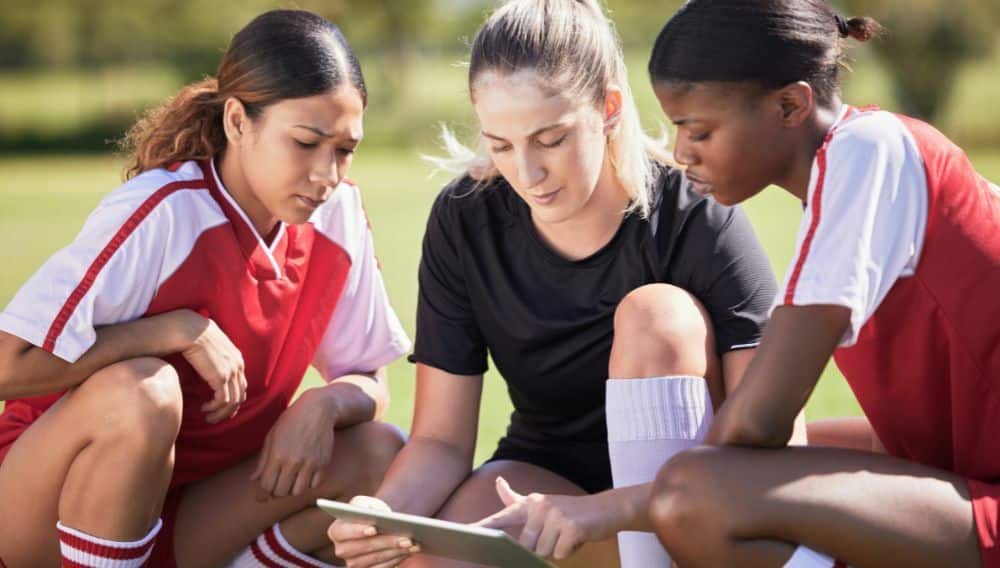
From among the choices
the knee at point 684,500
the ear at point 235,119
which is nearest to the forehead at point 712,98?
the knee at point 684,500

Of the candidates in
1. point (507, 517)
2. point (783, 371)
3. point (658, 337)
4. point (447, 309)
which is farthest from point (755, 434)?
point (447, 309)

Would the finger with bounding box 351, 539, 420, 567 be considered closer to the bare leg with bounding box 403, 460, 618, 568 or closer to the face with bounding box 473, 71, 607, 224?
the bare leg with bounding box 403, 460, 618, 568

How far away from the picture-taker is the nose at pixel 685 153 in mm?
2492

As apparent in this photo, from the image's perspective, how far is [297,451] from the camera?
9.95 feet

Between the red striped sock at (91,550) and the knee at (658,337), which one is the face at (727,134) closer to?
the knee at (658,337)

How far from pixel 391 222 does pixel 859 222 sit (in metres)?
8.72

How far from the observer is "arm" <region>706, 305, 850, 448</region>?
2.23 meters

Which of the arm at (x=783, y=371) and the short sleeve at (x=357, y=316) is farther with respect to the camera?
the short sleeve at (x=357, y=316)

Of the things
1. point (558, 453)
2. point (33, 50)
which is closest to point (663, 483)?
point (558, 453)

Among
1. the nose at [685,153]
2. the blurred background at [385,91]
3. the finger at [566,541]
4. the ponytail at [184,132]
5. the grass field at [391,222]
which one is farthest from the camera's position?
the blurred background at [385,91]

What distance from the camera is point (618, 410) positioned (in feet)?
8.41

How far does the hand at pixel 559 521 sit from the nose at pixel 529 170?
2.16 feet

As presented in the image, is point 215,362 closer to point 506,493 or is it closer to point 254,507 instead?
point 254,507

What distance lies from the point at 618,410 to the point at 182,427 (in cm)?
104
